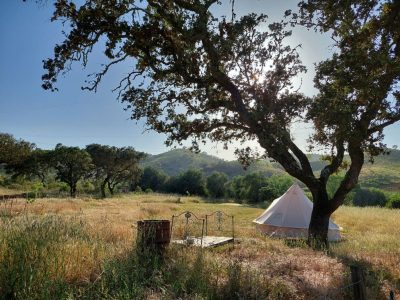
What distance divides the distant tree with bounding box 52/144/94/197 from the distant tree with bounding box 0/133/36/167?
4912 millimetres

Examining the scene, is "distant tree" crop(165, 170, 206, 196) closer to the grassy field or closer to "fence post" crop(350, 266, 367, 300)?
the grassy field

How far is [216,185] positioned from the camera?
9581 cm

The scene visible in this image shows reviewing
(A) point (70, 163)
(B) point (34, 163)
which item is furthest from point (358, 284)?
(B) point (34, 163)

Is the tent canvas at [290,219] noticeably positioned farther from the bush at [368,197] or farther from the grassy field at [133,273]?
the bush at [368,197]

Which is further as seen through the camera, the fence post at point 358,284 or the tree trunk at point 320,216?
the tree trunk at point 320,216

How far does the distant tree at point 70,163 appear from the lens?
6034 cm

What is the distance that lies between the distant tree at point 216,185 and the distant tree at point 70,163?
129 feet

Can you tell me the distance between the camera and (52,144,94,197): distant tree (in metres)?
60.3

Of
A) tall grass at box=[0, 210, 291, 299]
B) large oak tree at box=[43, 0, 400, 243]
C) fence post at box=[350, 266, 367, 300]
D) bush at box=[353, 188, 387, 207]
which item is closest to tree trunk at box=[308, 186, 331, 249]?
large oak tree at box=[43, 0, 400, 243]

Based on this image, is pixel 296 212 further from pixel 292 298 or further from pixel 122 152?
pixel 122 152

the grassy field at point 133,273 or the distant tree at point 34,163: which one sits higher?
the distant tree at point 34,163

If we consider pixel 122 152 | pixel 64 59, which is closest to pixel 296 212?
pixel 64 59

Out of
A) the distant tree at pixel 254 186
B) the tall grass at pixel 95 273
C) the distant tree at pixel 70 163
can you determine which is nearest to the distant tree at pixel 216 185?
the distant tree at pixel 254 186

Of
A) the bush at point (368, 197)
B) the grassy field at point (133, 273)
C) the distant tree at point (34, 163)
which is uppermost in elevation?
the distant tree at point (34, 163)
